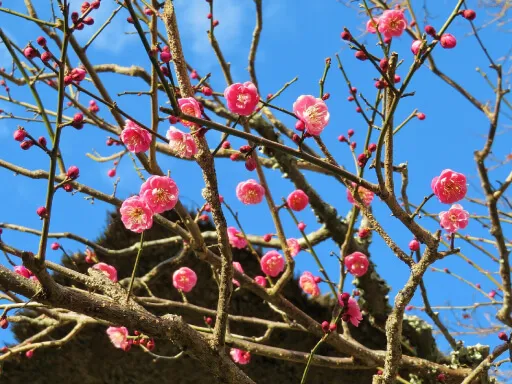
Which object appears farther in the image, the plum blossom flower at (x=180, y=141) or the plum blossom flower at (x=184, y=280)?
the plum blossom flower at (x=184, y=280)

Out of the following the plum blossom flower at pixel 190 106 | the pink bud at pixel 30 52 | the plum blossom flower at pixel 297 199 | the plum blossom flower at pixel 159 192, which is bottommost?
the plum blossom flower at pixel 159 192

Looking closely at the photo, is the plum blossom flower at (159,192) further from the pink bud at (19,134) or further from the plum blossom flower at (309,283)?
the plum blossom flower at (309,283)

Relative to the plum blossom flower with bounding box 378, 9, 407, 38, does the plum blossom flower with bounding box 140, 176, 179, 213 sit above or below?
below

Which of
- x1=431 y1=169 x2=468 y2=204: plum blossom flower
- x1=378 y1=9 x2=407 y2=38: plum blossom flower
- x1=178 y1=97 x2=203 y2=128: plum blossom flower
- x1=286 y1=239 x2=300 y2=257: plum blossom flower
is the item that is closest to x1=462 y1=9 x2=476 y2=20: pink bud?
x1=378 y1=9 x2=407 y2=38: plum blossom flower

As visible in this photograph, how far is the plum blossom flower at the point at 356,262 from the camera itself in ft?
10.6

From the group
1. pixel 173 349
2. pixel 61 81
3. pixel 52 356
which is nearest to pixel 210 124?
pixel 61 81

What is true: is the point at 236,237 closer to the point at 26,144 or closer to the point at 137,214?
the point at 137,214

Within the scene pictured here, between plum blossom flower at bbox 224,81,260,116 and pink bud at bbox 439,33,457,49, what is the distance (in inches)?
28.9

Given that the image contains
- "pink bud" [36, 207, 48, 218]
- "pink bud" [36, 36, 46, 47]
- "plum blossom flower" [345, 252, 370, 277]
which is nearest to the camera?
"pink bud" [36, 207, 48, 218]

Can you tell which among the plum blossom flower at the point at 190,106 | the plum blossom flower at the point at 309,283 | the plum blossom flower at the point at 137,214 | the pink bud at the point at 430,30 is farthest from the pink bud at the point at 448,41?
the plum blossom flower at the point at 309,283

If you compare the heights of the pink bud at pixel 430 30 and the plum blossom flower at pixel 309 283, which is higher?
the pink bud at pixel 430 30

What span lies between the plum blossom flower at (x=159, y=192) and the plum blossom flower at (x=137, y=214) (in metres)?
0.03

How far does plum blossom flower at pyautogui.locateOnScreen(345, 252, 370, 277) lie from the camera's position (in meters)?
3.22

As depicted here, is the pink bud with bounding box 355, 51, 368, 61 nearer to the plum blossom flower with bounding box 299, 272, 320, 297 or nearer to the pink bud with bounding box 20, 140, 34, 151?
the pink bud with bounding box 20, 140, 34, 151
